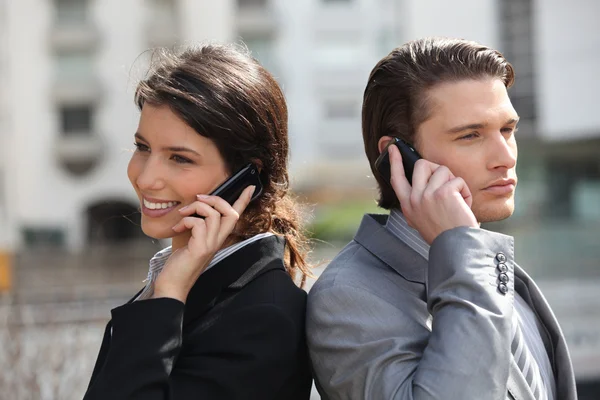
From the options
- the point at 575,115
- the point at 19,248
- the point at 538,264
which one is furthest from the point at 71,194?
the point at 538,264

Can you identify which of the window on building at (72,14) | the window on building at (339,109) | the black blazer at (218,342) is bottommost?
Result: the window on building at (339,109)

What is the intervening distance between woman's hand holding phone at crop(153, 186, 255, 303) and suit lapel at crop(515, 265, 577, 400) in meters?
0.78

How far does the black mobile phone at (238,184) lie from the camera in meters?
2.00

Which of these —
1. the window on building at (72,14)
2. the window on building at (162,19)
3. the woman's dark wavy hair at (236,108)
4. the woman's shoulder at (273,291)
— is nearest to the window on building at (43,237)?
the window on building at (72,14)

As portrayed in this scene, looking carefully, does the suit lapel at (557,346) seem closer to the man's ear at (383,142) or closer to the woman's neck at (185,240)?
the man's ear at (383,142)

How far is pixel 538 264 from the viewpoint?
14.6m

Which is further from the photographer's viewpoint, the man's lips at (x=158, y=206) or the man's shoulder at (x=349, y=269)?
the man's lips at (x=158, y=206)

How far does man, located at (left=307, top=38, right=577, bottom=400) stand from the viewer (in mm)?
1653

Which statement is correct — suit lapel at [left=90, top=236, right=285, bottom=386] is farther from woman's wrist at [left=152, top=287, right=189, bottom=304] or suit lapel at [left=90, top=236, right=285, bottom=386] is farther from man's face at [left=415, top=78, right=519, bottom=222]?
man's face at [left=415, top=78, right=519, bottom=222]

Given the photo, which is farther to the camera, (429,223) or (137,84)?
(137,84)

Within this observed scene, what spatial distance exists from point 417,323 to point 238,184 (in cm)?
56

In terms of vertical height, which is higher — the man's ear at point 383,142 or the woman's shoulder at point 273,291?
the man's ear at point 383,142

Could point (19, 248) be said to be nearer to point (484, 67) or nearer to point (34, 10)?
point (34, 10)

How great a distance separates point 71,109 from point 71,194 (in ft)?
10.6
